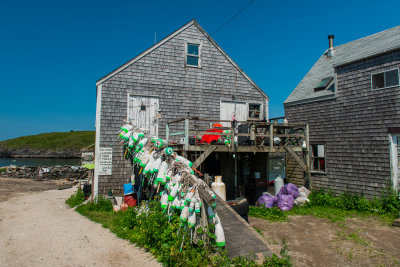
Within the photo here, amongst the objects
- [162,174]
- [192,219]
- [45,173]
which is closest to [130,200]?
[162,174]

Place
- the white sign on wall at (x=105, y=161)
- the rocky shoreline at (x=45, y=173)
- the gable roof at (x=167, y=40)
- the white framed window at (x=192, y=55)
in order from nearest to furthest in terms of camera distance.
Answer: the white sign on wall at (x=105, y=161), the gable roof at (x=167, y=40), the white framed window at (x=192, y=55), the rocky shoreline at (x=45, y=173)

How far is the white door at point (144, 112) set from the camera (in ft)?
40.7

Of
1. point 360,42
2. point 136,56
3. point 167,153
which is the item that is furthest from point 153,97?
point 360,42

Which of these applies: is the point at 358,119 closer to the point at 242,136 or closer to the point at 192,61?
the point at 242,136

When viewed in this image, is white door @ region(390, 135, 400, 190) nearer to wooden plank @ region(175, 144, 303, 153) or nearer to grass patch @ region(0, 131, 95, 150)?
wooden plank @ region(175, 144, 303, 153)

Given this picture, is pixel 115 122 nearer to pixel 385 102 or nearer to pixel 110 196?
pixel 110 196

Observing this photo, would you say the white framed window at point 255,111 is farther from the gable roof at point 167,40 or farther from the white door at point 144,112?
the white door at point 144,112

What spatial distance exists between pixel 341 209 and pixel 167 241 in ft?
27.8

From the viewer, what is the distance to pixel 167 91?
1318 cm

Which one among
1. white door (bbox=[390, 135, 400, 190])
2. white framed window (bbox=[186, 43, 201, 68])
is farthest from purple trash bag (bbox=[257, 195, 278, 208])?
white framed window (bbox=[186, 43, 201, 68])

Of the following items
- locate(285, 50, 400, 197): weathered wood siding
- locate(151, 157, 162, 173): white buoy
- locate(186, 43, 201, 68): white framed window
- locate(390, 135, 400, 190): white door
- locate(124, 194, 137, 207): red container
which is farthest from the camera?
locate(186, 43, 201, 68): white framed window

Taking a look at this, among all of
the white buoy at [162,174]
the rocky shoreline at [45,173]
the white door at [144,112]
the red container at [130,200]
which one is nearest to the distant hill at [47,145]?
the rocky shoreline at [45,173]

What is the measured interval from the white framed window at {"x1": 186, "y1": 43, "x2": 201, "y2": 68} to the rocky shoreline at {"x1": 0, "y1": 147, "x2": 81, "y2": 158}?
69.0 metres

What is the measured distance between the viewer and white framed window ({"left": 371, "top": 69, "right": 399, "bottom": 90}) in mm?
10334
